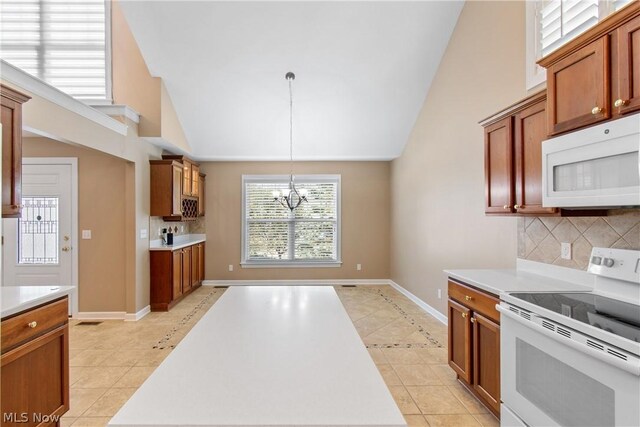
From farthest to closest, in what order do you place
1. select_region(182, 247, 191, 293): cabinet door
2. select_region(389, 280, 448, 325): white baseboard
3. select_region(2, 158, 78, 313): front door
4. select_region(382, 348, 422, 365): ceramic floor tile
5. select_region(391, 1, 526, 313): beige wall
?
select_region(182, 247, 191, 293): cabinet door
select_region(2, 158, 78, 313): front door
select_region(389, 280, 448, 325): white baseboard
select_region(382, 348, 422, 365): ceramic floor tile
select_region(391, 1, 526, 313): beige wall

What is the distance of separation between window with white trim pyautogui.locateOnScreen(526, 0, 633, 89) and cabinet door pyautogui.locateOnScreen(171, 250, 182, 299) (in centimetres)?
494

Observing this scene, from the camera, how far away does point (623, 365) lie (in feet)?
4.16

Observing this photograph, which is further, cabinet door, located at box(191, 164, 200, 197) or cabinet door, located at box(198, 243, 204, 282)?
cabinet door, located at box(198, 243, 204, 282)

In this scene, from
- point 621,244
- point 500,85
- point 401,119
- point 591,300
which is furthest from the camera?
point 401,119

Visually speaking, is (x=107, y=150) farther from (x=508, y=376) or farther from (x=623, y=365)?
(x=623, y=365)

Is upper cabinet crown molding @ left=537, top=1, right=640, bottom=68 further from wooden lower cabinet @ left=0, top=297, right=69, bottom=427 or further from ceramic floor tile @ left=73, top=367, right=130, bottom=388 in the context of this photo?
ceramic floor tile @ left=73, top=367, right=130, bottom=388

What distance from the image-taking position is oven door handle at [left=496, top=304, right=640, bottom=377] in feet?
4.05

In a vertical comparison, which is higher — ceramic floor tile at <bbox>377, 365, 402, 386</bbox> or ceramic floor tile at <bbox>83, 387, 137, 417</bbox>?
ceramic floor tile at <bbox>377, 365, 402, 386</bbox>

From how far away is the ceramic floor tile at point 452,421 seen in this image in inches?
87.5

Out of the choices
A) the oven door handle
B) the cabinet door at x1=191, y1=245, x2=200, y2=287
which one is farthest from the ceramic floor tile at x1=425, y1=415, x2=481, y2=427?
the cabinet door at x1=191, y1=245, x2=200, y2=287

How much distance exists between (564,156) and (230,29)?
12.6 feet

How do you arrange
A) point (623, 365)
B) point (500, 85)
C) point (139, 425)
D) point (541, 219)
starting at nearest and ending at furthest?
point (139, 425), point (623, 365), point (541, 219), point (500, 85)

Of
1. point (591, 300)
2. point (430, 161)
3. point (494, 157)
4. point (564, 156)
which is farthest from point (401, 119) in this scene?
point (591, 300)

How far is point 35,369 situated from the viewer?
1.91m
